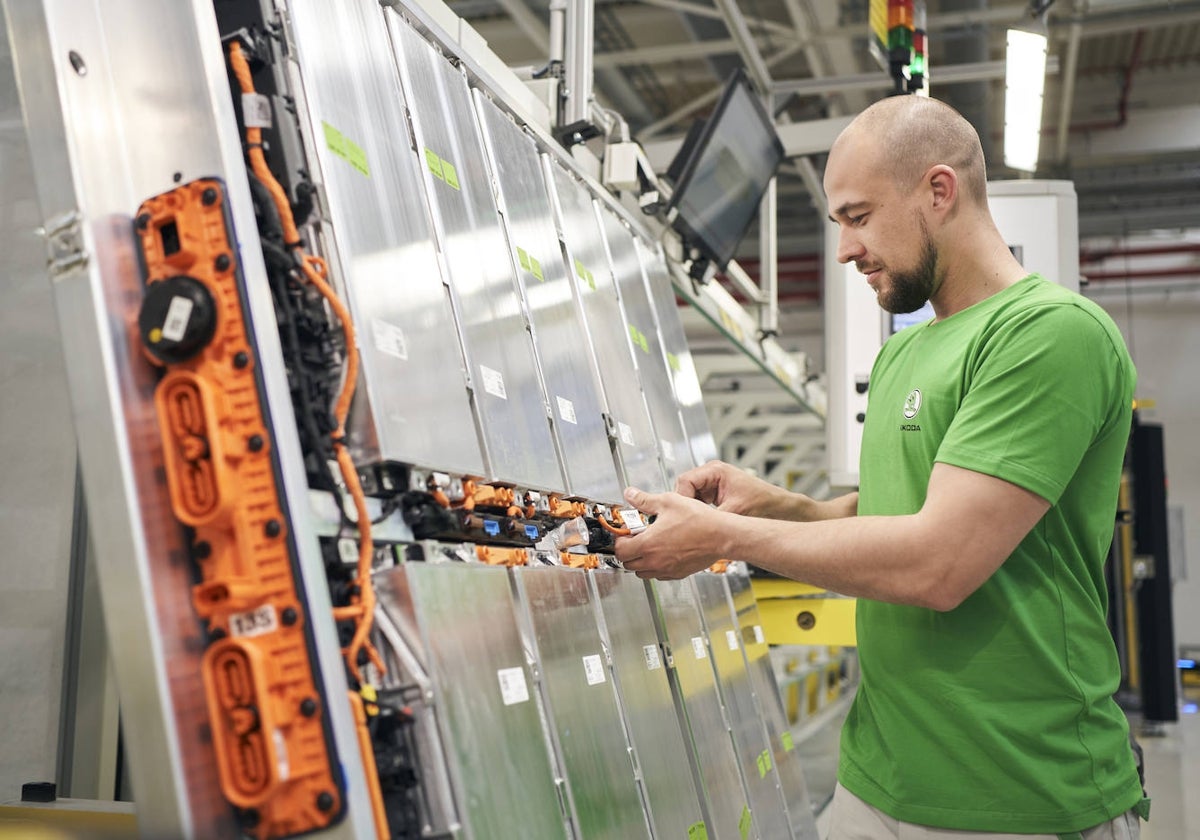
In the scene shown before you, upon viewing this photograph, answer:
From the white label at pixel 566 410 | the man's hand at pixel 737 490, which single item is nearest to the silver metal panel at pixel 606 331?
the white label at pixel 566 410

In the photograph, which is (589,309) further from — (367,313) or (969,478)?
(969,478)

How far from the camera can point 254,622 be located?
157 cm

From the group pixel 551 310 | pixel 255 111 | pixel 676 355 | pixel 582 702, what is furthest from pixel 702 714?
pixel 255 111

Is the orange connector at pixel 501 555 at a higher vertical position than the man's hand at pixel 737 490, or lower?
lower

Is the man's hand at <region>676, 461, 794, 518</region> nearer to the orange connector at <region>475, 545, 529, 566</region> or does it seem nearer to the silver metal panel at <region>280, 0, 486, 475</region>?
the orange connector at <region>475, 545, 529, 566</region>

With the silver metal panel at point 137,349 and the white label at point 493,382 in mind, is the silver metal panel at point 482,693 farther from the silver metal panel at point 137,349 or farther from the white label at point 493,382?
the white label at point 493,382

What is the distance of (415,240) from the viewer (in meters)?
2.24

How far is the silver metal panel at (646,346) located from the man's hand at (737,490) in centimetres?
117

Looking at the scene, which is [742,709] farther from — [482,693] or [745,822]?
[482,693]

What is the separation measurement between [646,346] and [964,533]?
91.7 inches

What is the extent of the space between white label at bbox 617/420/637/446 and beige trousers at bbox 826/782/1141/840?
4.53 ft

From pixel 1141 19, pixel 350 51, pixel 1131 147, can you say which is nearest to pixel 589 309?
pixel 350 51

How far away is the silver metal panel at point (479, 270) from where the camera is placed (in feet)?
7.80

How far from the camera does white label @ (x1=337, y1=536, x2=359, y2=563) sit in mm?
1736
